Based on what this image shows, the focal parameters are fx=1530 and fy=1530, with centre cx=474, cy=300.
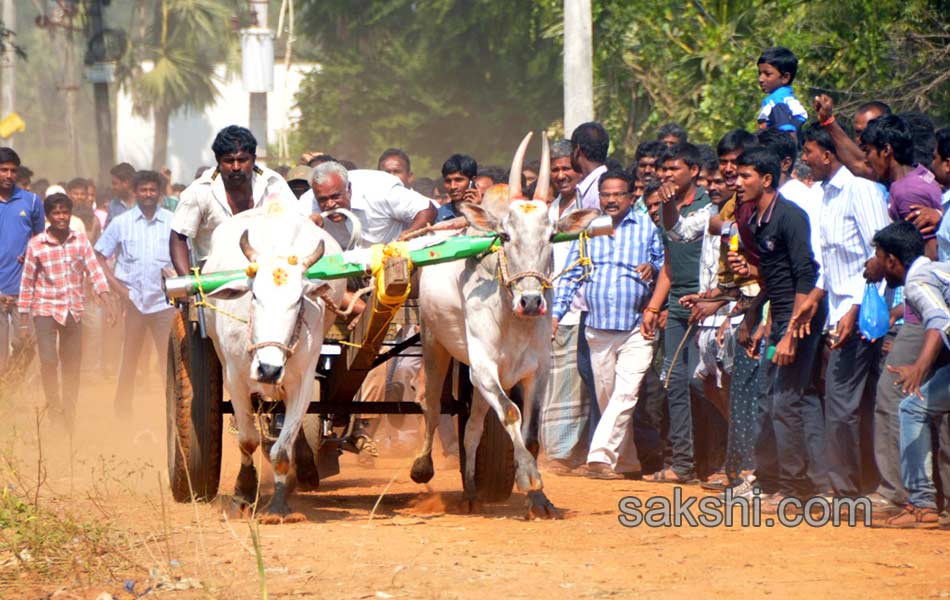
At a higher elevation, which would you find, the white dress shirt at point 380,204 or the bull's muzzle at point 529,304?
the white dress shirt at point 380,204

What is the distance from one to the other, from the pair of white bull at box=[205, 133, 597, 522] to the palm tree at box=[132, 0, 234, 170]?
40348mm

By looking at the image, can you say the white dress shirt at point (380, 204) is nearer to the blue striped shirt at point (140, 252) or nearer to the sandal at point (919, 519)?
the sandal at point (919, 519)

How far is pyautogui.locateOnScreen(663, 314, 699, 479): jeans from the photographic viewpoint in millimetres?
10328

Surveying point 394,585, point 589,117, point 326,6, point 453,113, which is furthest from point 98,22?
point 394,585

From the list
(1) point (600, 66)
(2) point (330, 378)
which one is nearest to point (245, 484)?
(2) point (330, 378)

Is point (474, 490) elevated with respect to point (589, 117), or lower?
lower

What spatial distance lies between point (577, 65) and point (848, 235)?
6740 millimetres

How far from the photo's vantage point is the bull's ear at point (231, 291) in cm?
777

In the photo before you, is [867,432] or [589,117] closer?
[867,432]

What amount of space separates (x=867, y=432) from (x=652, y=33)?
10.4 meters

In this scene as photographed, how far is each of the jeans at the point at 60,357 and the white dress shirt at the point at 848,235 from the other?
6826 millimetres

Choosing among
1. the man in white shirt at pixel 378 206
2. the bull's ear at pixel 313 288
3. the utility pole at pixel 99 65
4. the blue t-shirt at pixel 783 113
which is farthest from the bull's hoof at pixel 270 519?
the utility pole at pixel 99 65

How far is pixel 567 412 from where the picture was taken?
1148 centimetres

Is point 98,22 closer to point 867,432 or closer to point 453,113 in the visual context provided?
point 453,113
